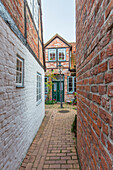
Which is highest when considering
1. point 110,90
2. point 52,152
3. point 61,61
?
point 61,61

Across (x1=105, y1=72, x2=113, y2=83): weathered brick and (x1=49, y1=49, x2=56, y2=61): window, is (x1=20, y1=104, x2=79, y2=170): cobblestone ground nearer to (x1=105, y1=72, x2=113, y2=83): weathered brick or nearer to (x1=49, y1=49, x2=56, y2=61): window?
(x1=105, y1=72, x2=113, y2=83): weathered brick

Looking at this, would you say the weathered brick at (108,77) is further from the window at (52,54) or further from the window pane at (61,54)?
the window at (52,54)

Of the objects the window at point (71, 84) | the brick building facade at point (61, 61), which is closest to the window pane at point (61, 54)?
the brick building facade at point (61, 61)

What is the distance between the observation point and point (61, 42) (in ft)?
38.5

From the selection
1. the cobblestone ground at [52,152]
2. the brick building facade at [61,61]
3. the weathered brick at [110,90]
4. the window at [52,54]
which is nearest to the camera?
the weathered brick at [110,90]

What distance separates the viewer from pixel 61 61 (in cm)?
1162

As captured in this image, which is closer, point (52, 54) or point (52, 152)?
point (52, 152)

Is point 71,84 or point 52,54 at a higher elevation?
point 52,54

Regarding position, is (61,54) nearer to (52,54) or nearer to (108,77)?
(52,54)

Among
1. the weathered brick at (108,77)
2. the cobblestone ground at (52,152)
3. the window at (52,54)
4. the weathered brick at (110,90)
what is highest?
the window at (52,54)

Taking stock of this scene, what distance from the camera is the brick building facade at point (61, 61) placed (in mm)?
11508

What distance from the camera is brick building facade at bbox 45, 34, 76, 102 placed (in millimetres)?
11508

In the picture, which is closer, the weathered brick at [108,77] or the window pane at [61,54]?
the weathered brick at [108,77]

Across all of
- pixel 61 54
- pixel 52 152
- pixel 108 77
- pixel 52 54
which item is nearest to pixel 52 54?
pixel 52 54
